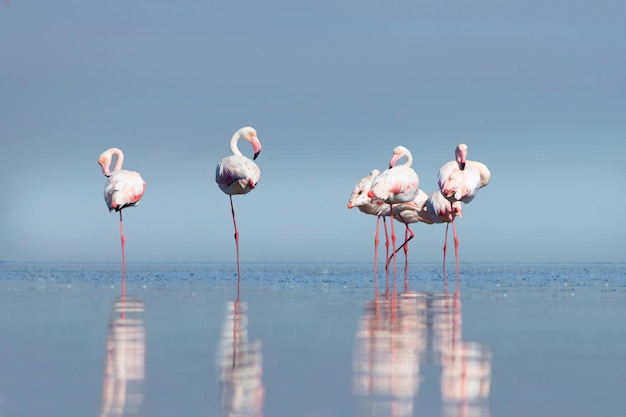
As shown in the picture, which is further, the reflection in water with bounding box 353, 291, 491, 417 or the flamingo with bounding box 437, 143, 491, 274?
the flamingo with bounding box 437, 143, 491, 274

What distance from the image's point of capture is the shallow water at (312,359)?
347 cm

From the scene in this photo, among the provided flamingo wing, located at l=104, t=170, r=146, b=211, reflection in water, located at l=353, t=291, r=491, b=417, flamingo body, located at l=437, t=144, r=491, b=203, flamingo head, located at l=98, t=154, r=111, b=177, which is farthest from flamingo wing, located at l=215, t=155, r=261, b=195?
reflection in water, located at l=353, t=291, r=491, b=417

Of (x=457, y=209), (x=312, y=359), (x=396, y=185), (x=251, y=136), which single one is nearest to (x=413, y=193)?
(x=396, y=185)

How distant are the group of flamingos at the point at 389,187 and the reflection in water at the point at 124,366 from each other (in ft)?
23.5

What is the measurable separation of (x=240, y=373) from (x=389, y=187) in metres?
11.4

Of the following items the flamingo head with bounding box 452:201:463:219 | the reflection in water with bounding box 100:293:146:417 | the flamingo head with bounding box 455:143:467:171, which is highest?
the flamingo head with bounding box 455:143:467:171

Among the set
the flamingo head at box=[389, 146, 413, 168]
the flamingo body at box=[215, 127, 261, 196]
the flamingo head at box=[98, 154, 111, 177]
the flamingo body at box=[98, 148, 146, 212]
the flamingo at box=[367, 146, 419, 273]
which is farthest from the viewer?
the flamingo head at box=[98, 154, 111, 177]

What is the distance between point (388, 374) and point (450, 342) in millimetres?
1250

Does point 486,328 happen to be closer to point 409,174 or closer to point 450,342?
point 450,342

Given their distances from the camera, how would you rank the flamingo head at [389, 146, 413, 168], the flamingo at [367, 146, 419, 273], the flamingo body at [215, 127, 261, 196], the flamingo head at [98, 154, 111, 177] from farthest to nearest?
the flamingo head at [98, 154, 111, 177]
the flamingo head at [389, 146, 413, 168]
the flamingo at [367, 146, 419, 273]
the flamingo body at [215, 127, 261, 196]

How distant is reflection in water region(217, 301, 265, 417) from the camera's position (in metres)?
3.41

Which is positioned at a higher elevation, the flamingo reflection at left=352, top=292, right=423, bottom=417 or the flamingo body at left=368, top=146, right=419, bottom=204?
the flamingo body at left=368, top=146, right=419, bottom=204

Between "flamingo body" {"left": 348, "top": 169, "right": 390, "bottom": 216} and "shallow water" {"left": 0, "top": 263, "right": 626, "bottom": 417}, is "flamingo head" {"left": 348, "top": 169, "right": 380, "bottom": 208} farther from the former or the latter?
"shallow water" {"left": 0, "top": 263, "right": 626, "bottom": 417}

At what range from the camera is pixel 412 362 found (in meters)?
4.48
